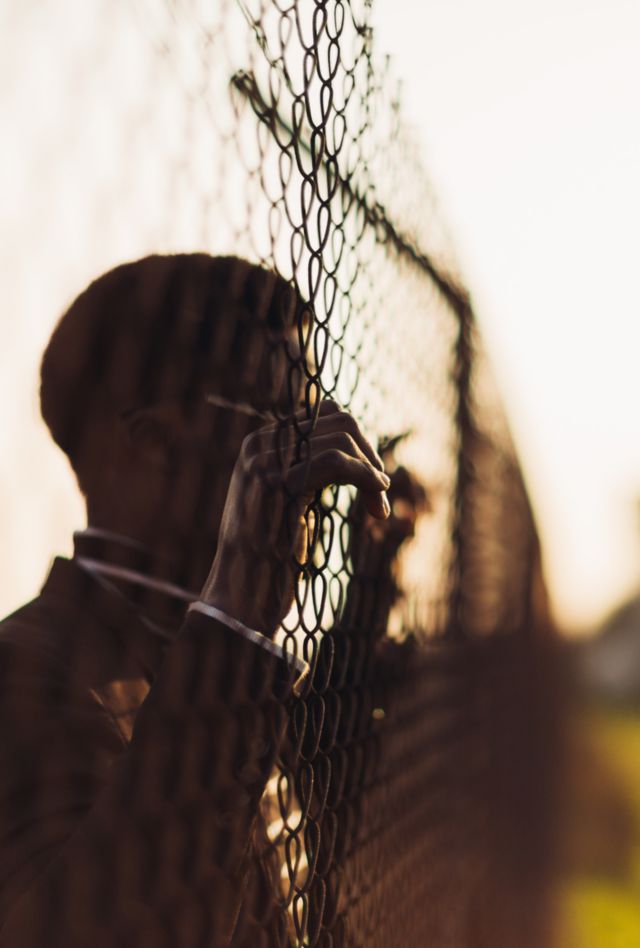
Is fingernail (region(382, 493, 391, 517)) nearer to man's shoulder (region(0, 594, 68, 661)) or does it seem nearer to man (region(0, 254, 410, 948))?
man (region(0, 254, 410, 948))

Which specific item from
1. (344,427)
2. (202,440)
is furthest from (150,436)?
(344,427)

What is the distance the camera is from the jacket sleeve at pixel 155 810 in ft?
3.31

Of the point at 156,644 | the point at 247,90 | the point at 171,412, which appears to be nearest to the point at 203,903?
the point at 156,644

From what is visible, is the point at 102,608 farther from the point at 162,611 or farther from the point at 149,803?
the point at 149,803

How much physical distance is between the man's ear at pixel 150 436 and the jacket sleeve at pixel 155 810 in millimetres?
471

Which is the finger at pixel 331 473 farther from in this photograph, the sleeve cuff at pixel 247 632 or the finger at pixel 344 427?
the sleeve cuff at pixel 247 632

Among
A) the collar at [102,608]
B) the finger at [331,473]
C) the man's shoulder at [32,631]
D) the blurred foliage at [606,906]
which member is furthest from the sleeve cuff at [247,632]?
the blurred foliage at [606,906]

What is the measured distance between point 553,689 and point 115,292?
7.68 metres

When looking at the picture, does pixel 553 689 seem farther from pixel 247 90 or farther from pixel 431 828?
pixel 247 90

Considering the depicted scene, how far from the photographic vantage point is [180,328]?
1.43 meters

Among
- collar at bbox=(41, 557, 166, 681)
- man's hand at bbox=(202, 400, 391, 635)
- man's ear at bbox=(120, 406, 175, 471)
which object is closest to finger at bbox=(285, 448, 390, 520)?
man's hand at bbox=(202, 400, 391, 635)

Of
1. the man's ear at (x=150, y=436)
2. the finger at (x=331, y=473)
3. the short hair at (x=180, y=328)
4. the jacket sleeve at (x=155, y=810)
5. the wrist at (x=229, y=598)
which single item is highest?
the short hair at (x=180, y=328)

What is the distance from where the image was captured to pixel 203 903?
110 centimetres

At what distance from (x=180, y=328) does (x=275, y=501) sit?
411 mm
